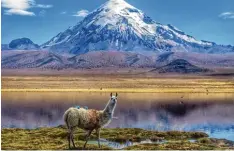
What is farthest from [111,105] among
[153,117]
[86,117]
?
[153,117]

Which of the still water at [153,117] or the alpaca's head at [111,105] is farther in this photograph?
the still water at [153,117]

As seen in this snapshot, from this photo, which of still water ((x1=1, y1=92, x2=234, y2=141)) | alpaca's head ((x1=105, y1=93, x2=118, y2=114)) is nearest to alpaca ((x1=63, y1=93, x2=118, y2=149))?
alpaca's head ((x1=105, y1=93, x2=118, y2=114))

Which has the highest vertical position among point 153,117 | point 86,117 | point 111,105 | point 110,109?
point 111,105

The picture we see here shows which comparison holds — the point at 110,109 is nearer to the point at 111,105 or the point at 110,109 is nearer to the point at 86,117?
the point at 111,105

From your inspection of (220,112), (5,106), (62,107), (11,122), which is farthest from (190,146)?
(5,106)

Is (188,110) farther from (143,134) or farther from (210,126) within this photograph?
(143,134)

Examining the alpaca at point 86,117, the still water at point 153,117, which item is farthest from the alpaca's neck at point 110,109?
the still water at point 153,117

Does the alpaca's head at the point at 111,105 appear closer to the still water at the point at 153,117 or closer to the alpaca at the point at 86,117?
the alpaca at the point at 86,117

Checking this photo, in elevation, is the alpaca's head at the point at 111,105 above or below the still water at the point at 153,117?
above

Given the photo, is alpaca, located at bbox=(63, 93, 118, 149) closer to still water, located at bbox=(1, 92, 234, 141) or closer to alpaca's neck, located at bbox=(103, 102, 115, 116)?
alpaca's neck, located at bbox=(103, 102, 115, 116)

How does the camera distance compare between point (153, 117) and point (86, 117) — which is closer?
point (86, 117)

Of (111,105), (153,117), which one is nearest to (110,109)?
(111,105)

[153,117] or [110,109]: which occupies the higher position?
[110,109]

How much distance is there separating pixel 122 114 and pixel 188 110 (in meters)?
8.53
